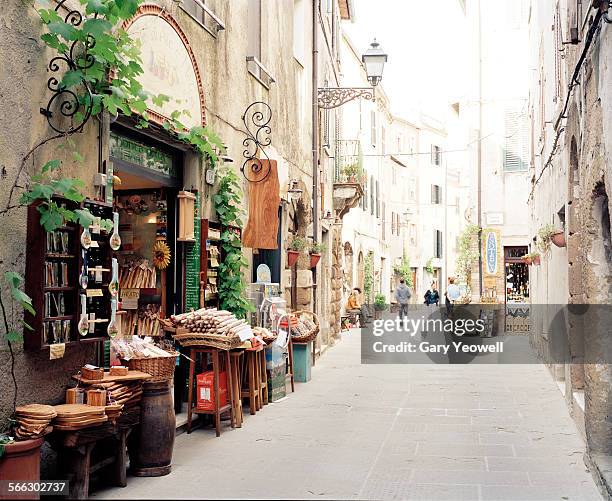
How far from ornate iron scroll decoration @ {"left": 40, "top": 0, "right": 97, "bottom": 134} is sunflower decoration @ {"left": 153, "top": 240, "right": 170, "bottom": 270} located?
2.66 metres

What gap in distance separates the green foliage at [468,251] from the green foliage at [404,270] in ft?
51.2

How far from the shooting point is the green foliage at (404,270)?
4116 centimetres

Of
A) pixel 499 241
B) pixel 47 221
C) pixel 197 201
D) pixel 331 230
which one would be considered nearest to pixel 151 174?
pixel 197 201

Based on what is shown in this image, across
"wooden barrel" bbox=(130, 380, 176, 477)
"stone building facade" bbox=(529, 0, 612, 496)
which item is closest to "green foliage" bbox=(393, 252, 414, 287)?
"stone building facade" bbox=(529, 0, 612, 496)

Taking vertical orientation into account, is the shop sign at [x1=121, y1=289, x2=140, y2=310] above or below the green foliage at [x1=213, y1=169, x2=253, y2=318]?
below

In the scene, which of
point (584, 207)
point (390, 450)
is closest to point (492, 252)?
point (584, 207)

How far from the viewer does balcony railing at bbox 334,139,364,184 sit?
20484mm

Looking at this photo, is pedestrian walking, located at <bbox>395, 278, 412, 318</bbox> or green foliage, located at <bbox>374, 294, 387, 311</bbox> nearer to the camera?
pedestrian walking, located at <bbox>395, 278, 412, 318</bbox>

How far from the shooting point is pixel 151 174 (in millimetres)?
8219

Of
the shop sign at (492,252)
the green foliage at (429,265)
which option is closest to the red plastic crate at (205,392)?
the shop sign at (492,252)

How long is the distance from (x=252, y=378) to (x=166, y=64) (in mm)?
3663

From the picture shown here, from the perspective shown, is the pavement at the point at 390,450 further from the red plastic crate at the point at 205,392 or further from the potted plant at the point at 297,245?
the potted plant at the point at 297,245

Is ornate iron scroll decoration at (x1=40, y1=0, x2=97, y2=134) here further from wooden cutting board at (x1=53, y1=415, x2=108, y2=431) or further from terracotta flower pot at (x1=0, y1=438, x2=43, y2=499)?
terracotta flower pot at (x1=0, y1=438, x2=43, y2=499)

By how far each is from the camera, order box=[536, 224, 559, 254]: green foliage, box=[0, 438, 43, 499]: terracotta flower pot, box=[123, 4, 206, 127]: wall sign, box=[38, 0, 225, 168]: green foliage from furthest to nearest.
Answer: box=[536, 224, 559, 254]: green foliage → box=[123, 4, 206, 127]: wall sign → box=[38, 0, 225, 168]: green foliage → box=[0, 438, 43, 499]: terracotta flower pot
